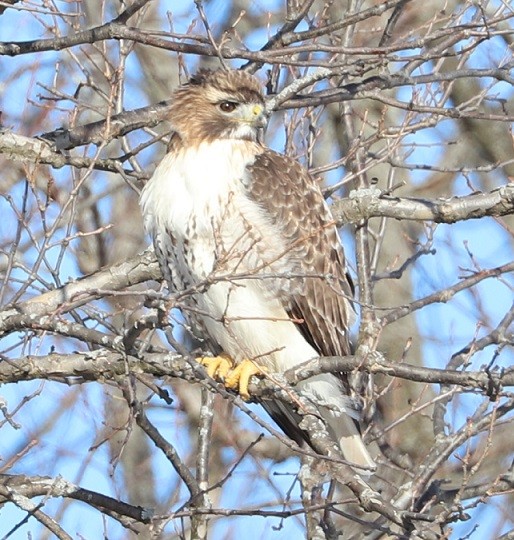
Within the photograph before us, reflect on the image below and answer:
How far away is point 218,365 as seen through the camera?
18.6 feet

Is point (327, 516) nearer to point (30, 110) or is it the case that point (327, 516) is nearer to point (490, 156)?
point (30, 110)

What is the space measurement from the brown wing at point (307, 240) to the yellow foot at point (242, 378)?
38 cm

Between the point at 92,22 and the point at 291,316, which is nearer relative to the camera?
the point at 291,316

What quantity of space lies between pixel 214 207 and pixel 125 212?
4.43 m

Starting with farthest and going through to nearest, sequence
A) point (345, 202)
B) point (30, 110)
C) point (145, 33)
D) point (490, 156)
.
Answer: point (490, 156) < point (30, 110) < point (345, 202) < point (145, 33)

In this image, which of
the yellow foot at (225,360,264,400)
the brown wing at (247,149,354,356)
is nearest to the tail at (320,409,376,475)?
the brown wing at (247,149,354,356)

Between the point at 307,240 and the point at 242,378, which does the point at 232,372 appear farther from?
the point at 307,240

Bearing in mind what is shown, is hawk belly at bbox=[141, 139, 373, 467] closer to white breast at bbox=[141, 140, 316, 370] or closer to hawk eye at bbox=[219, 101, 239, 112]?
white breast at bbox=[141, 140, 316, 370]

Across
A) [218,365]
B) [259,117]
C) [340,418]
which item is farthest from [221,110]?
[340,418]

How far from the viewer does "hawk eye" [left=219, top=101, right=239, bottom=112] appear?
19.1 feet

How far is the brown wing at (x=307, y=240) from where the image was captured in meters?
5.61

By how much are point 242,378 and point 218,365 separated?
0.81 ft

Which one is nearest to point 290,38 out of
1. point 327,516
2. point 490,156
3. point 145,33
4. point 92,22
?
point 145,33

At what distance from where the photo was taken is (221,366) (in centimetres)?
566
